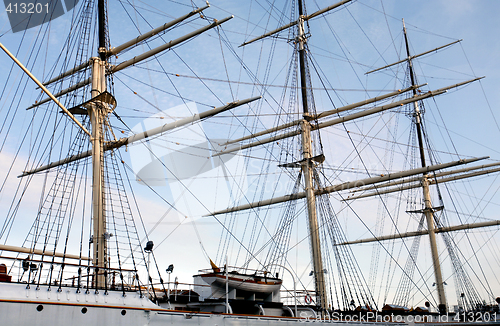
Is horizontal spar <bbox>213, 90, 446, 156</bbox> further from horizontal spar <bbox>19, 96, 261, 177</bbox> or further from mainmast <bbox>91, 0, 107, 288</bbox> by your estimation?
mainmast <bbox>91, 0, 107, 288</bbox>

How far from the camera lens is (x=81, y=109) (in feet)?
68.4

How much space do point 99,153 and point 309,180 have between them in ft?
45.8

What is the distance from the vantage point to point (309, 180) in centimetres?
2820

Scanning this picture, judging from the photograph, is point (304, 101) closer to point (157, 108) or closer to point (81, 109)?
point (157, 108)

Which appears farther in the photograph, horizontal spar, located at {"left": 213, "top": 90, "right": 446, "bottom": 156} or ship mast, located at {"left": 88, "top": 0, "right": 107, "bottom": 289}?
horizontal spar, located at {"left": 213, "top": 90, "right": 446, "bottom": 156}

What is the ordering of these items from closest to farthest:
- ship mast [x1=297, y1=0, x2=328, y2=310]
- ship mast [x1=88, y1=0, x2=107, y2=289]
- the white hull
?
the white hull → ship mast [x1=88, y1=0, x2=107, y2=289] → ship mast [x1=297, y1=0, x2=328, y2=310]

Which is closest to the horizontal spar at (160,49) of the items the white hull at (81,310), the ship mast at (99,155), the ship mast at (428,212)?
the ship mast at (99,155)

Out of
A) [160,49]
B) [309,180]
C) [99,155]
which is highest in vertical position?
[160,49]

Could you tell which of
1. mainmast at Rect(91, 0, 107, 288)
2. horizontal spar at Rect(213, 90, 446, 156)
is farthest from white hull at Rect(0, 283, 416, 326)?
horizontal spar at Rect(213, 90, 446, 156)

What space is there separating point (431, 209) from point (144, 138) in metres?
31.0

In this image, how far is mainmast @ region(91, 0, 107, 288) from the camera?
17.3m

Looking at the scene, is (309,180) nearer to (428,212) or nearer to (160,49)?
(160,49)

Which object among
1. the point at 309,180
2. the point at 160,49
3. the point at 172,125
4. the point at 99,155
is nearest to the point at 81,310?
the point at 99,155

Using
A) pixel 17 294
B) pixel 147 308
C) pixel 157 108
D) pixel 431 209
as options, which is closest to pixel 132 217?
pixel 147 308
